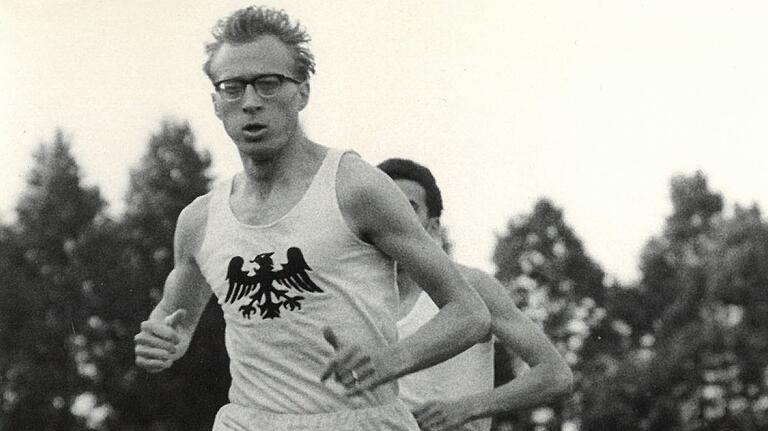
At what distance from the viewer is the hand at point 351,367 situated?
5668mm

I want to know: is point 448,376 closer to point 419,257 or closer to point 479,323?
point 479,323

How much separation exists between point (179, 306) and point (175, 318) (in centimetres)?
48

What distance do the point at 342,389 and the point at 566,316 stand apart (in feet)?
117

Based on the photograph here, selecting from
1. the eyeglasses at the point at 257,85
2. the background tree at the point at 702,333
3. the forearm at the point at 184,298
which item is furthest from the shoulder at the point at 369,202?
the background tree at the point at 702,333

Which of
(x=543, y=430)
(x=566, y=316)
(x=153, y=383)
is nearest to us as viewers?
(x=153, y=383)

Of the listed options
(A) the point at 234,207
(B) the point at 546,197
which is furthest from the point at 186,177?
(A) the point at 234,207

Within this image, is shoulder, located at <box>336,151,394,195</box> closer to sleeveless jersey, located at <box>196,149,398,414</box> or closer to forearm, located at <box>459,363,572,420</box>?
sleeveless jersey, located at <box>196,149,398,414</box>

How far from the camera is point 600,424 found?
3972 centimetres

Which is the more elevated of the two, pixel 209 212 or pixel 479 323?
pixel 209 212

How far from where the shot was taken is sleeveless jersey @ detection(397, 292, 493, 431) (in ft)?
26.5

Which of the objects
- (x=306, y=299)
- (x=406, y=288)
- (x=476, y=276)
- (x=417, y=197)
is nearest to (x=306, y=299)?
(x=306, y=299)

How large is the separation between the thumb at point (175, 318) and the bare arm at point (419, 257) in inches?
29.4

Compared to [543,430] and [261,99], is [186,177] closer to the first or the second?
[543,430]

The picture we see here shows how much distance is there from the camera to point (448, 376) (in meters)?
8.16
